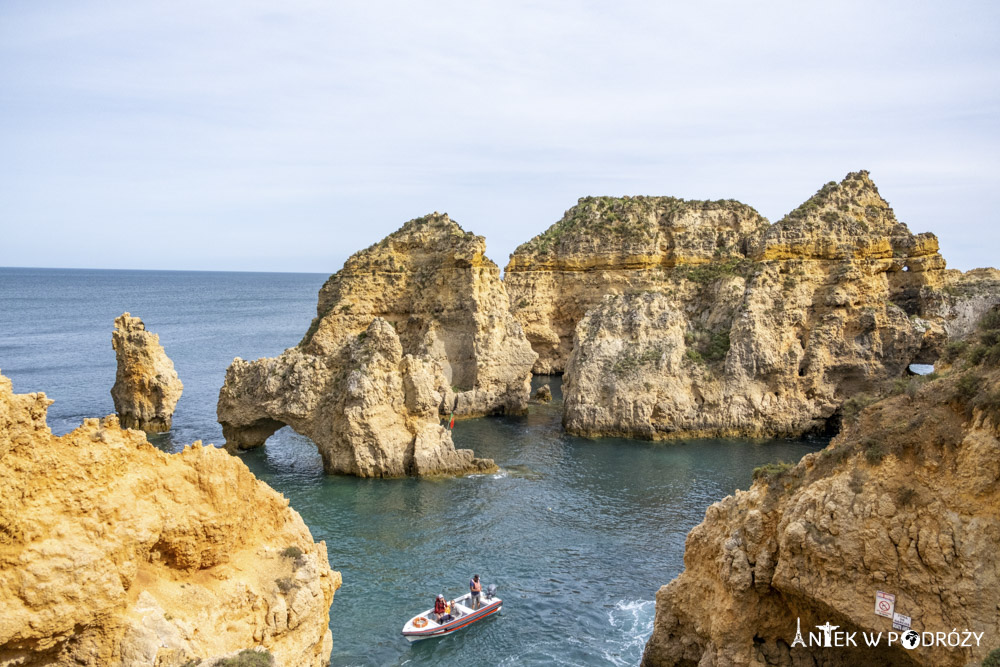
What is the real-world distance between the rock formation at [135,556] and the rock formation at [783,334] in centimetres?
3305

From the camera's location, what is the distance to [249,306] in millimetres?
166625

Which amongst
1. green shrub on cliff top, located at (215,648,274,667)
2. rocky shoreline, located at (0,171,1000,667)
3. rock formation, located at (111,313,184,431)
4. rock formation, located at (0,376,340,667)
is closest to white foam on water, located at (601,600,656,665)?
rocky shoreline, located at (0,171,1000,667)

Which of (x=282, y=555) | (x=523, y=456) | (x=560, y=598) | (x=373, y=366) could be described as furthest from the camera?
(x=523, y=456)

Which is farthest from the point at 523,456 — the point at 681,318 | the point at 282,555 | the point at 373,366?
the point at 282,555

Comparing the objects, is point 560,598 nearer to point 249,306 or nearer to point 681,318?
point 681,318

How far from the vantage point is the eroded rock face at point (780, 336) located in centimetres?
4638

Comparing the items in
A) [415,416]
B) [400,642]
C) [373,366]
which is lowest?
[400,642]

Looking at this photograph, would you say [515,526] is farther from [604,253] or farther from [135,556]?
[604,253]

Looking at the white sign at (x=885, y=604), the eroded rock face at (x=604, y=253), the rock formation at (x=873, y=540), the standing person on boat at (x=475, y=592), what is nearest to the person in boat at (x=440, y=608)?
the standing person on boat at (x=475, y=592)

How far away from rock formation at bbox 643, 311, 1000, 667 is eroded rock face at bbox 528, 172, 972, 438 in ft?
96.8

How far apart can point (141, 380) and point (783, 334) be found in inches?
1538

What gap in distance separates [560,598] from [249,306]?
6023 inches

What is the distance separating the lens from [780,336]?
4725cm

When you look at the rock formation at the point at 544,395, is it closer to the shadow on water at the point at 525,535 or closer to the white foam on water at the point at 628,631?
the shadow on water at the point at 525,535
